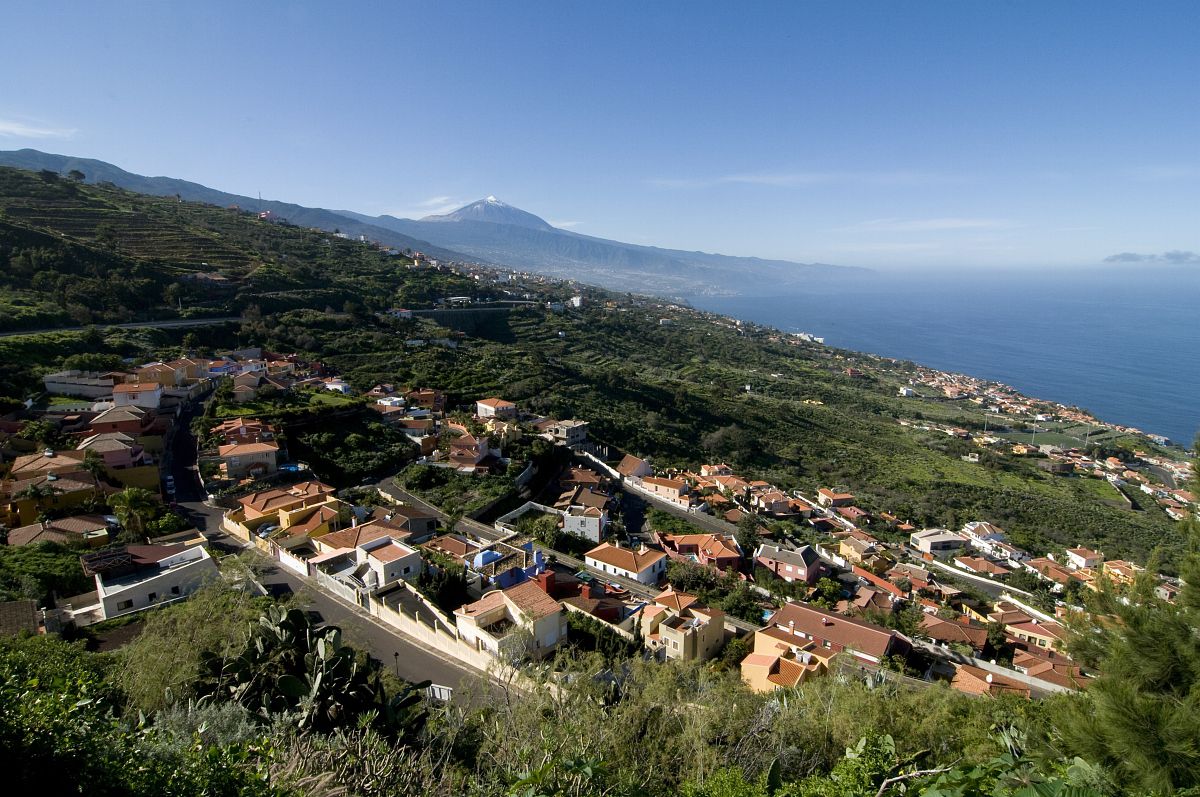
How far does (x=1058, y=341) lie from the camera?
107 metres

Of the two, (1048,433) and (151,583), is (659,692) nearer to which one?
(151,583)

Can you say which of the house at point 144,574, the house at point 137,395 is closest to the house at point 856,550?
the house at point 144,574

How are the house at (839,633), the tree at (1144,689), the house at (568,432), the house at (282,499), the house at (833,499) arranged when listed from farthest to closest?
the house at (833,499), the house at (568,432), the house at (282,499), the house at (839,633), the tree at (1144,689)

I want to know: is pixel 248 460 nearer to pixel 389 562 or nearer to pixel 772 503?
pixel 389 562

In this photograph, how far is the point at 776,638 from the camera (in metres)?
11.8

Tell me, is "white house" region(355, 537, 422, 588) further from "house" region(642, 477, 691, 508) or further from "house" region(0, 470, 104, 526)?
"house" region(642, 477, 691, 508)

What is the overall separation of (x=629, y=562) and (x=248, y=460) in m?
12.2

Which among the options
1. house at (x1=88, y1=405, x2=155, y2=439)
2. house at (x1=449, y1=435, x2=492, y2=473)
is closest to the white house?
house at (x1=449, y1=435, x2=492, y2=473)

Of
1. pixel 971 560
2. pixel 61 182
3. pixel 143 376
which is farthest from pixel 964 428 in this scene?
pixel 61 182

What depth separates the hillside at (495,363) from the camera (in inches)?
1142

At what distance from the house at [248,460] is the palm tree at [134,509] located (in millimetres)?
2857

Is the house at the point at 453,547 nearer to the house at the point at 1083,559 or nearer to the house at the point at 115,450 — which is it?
the house at the point at 115,450

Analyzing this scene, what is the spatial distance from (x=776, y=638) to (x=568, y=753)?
26.2 ft

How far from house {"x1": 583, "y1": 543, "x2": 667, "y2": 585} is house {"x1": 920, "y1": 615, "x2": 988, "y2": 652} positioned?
6.45 m
